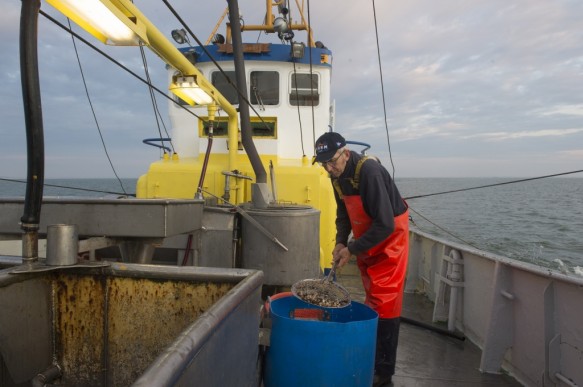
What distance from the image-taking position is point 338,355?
232 cm

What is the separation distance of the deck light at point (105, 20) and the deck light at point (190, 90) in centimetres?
120

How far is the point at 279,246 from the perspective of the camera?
3707mm

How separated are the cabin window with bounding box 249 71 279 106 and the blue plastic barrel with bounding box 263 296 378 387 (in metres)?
4.56

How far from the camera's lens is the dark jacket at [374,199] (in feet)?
9.28

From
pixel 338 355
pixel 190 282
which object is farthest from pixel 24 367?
pixel 338 355

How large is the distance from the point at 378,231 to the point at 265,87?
4221 mm

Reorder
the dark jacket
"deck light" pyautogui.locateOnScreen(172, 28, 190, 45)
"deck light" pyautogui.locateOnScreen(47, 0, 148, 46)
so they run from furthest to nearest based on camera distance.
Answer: "deck light" pyautogui.locateOnScreen(172, 28, 190, 45) < the dark jacket < "deck light" pyautogui.locateOnScreen(47, 0, 148, 46)

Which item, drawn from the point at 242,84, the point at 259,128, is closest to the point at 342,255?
the point at 242,84

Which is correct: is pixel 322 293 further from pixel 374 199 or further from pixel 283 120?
pixel 283 120

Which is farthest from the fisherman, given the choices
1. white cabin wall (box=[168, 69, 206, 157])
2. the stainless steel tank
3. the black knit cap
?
white cabin wall (box=[168, 69, 206, 157])

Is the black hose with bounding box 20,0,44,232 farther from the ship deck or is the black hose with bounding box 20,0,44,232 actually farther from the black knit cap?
the ship deck

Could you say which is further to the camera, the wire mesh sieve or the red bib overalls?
the red bib overalls

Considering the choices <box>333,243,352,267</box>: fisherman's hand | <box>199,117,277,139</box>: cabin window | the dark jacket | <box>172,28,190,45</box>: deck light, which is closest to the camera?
the dark jacket

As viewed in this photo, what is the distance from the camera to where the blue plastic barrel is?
2.31 m
